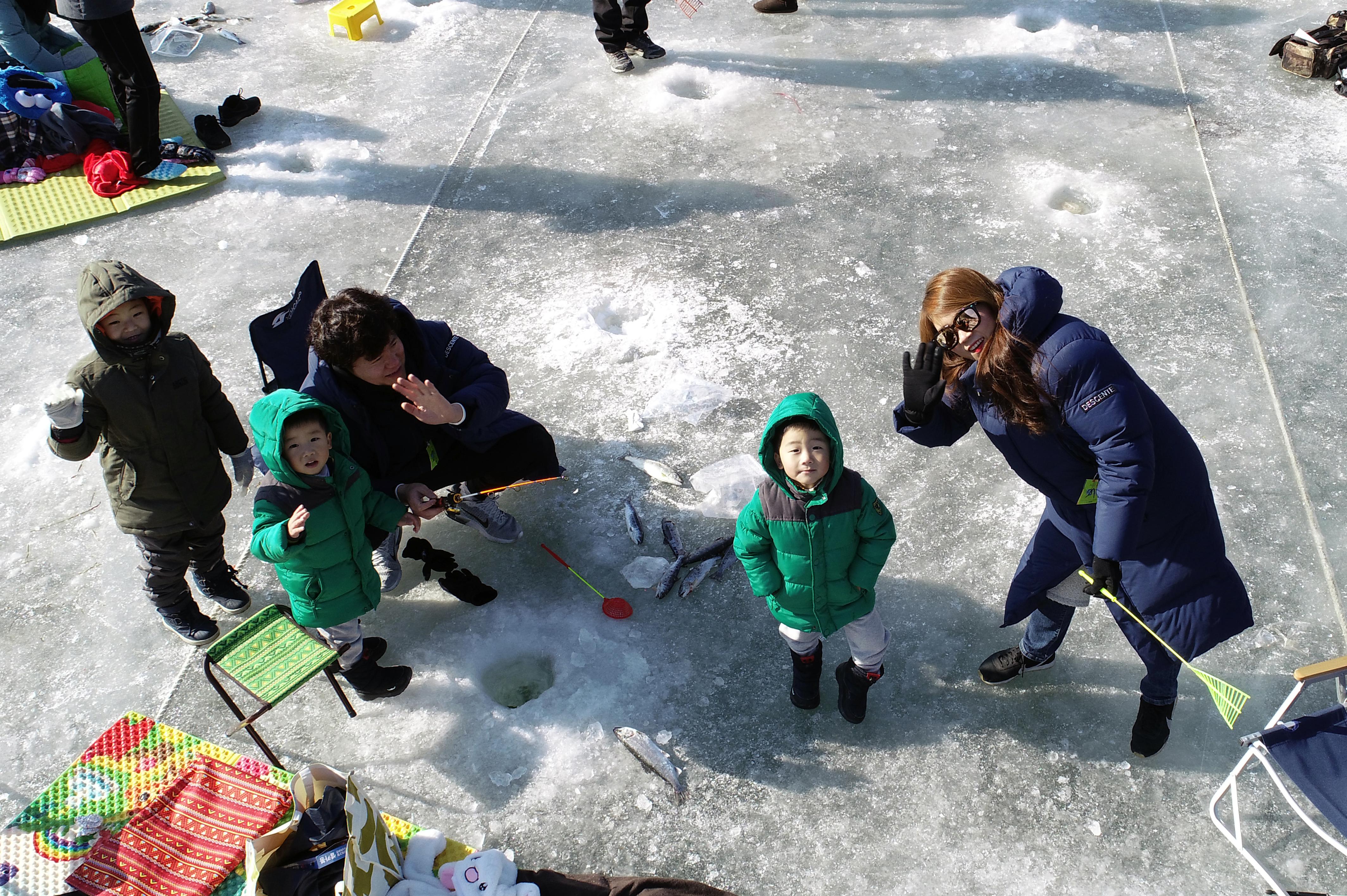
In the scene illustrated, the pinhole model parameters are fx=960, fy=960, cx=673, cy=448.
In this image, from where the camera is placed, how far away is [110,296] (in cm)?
327

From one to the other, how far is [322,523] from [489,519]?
3.03 feet

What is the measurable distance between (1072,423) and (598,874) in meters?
1.96

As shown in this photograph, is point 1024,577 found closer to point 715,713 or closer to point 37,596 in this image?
point 715,713

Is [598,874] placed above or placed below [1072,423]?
below

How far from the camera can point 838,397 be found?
15.2 feet

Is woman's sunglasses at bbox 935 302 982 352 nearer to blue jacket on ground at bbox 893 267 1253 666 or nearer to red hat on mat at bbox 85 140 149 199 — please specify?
blue jacket on ground at bbox 893 267 1253 666

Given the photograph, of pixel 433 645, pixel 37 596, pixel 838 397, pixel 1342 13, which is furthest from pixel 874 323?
pixel 1342 13

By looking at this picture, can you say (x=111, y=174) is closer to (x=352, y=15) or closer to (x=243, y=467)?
(x=352, y=15)

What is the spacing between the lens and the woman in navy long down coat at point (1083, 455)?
264 cm

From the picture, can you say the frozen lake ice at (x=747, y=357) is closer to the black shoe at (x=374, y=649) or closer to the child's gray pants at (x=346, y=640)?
the black shoe at (x=374, y=649)

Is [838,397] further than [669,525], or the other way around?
[838,397]

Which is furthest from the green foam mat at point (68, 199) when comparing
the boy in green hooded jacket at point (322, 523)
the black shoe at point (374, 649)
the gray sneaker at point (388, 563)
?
the black shoe at point (374, 649)

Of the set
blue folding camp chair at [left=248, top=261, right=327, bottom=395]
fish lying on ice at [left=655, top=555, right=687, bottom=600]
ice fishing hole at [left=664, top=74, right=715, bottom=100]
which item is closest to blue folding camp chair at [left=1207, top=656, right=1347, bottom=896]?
fish lying on ice at [left=655, top=555, right=687, bottom=600]

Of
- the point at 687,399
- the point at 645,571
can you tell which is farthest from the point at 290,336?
the point at 687,399
